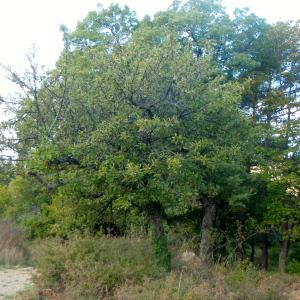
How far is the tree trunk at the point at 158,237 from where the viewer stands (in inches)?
375

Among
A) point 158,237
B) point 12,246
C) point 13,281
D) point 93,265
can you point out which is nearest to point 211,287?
point 158,237

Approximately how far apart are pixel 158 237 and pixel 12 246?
968 cm

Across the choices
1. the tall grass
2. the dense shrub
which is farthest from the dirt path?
the dense shrub

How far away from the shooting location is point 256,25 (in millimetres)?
21281

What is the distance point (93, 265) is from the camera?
9.09 m

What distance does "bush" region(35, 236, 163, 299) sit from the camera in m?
8.63

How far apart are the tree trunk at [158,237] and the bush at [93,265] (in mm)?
200

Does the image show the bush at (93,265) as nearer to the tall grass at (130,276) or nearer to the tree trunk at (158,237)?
the tall grass at (130,276)

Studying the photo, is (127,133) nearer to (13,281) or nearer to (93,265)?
(93,265)

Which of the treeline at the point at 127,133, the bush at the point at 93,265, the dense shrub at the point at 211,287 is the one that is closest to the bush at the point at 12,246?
the treeline at the point at 127,133

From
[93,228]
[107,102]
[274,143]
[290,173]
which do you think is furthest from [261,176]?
[107,102]

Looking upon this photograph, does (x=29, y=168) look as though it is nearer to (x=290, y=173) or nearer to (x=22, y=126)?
(x=22, y=126)

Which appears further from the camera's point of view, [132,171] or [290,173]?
[290,173]

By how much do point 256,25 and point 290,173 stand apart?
7.36 meters
